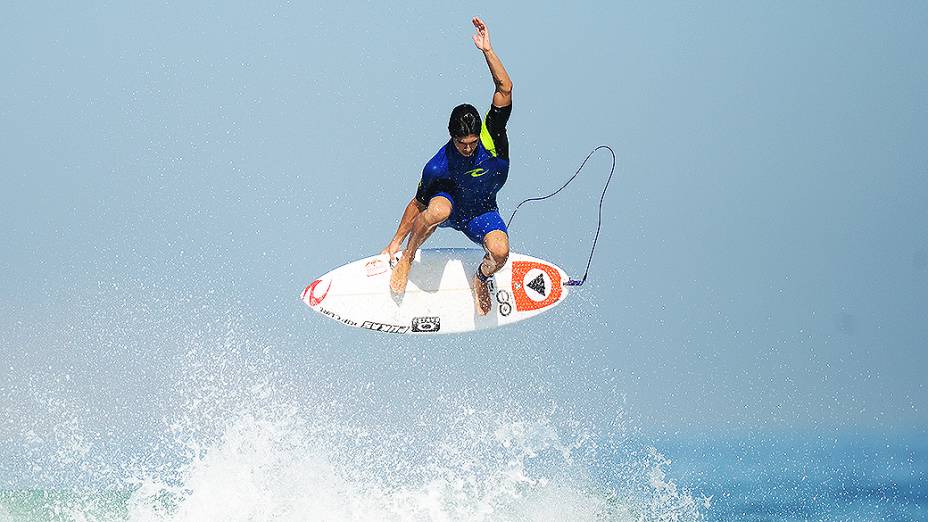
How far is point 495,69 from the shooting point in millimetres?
8375

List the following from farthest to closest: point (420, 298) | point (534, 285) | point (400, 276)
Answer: point (534, 285) → point (420, 298) → point (400, 276)

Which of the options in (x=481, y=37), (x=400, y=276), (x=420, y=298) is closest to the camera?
(x=481, y=37)

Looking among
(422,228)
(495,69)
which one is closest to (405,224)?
(422,228)

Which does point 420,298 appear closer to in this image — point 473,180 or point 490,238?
point 490,238

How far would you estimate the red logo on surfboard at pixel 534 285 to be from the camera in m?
9.92

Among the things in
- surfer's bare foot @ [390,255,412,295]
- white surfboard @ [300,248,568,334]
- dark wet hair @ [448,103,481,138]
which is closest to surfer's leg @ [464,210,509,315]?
white surfboard @ [300,248,568,334]

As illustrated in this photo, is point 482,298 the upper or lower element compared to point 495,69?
lower

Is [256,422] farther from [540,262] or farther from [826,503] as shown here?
[826,503]

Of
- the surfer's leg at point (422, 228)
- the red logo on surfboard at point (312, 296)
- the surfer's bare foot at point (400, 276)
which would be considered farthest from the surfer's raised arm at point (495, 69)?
the red logo on surfboard at point (312, 296)

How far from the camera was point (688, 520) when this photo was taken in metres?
15.0

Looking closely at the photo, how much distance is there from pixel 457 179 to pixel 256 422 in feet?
14.2

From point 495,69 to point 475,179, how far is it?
924 millimetres

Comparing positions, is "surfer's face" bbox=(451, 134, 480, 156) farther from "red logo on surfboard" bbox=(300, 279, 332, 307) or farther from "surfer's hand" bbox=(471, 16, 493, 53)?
"red logo on surfboard" bbox=(300, 279, 332, 307)

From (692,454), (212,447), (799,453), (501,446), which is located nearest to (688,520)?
(501,446)
